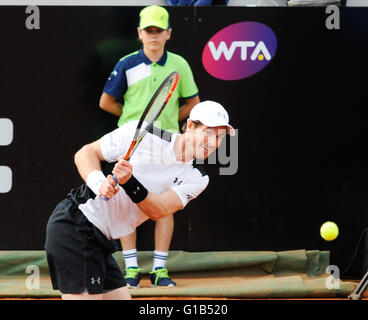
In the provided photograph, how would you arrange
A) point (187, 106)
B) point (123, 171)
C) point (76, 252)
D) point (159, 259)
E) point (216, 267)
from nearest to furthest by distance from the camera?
1. point (123, 171)
2. point (76, 252)
3. point (159, 259)
4. point (187, 106)
5. point (216, 267)

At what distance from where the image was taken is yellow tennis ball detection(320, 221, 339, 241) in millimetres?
5590

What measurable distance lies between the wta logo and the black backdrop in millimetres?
45

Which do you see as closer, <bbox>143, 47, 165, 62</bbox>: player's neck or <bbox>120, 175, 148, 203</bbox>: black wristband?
<bbox>120, 175, 148, 203</bbox>: black wristband

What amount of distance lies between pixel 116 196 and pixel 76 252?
284mm

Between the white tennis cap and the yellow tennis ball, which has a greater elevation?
the white tennis cap

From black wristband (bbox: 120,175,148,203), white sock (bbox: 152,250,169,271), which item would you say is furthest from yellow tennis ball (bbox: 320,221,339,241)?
black wristband (bbox: 120,175,148,203)

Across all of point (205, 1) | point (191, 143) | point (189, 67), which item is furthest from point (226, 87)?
point (191, 143)

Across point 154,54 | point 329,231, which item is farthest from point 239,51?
point 329,231

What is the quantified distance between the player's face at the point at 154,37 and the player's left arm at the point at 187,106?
1.26 ft

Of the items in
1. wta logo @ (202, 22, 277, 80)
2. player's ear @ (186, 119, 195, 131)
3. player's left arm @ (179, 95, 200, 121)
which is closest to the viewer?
player's ear @ (186, 119, 195, 131)

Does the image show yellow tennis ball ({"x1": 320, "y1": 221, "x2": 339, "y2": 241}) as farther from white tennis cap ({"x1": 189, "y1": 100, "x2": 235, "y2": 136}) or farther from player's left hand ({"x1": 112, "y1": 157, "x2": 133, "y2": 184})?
player's left hand ({"x1": 112, "y1": 157, "x2": 133, "y2": 184})

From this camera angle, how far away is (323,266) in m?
5.66

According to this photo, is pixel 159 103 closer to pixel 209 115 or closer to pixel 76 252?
pixel 209 115

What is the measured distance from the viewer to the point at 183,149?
12.0 ft
